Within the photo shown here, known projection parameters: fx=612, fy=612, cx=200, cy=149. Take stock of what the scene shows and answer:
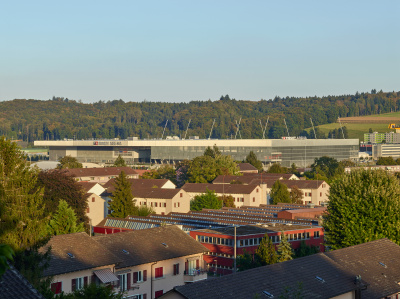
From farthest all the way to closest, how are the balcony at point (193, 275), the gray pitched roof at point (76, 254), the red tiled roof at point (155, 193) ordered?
the red tiled roof at point (155, 193) < the balcony at point (193, 275) < the gray pitched roof at point (76, 254)

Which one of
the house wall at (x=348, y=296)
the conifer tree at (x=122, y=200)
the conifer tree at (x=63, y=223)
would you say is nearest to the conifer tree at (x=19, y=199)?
the house wall at (x=348, y=296)

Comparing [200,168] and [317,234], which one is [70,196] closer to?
[317,234]

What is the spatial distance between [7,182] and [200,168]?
72996 millimetres

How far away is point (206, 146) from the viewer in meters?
148

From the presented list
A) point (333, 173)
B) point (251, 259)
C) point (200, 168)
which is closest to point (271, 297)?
point (251, 259)

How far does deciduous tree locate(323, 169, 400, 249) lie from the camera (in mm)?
35375

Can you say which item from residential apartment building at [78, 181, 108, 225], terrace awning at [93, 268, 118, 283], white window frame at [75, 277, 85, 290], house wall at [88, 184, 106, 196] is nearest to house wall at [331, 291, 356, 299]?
terrace awning at [93, 268, 118, 283]

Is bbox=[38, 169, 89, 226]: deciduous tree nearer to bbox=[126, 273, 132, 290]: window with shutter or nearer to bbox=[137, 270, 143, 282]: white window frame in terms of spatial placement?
bbox=[137, 270, 143, 282]: white window frame

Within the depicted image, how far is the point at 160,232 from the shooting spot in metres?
36.3

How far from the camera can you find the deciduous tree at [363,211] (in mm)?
35375

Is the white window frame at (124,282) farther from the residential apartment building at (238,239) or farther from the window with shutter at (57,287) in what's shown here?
the residential apartment building at (238,239)

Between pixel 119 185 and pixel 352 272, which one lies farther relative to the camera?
pixel 119 185

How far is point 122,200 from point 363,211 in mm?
30807

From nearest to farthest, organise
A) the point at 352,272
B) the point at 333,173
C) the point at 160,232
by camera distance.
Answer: the point at 352,272 → the point at 160,232 → the point at 333,173
